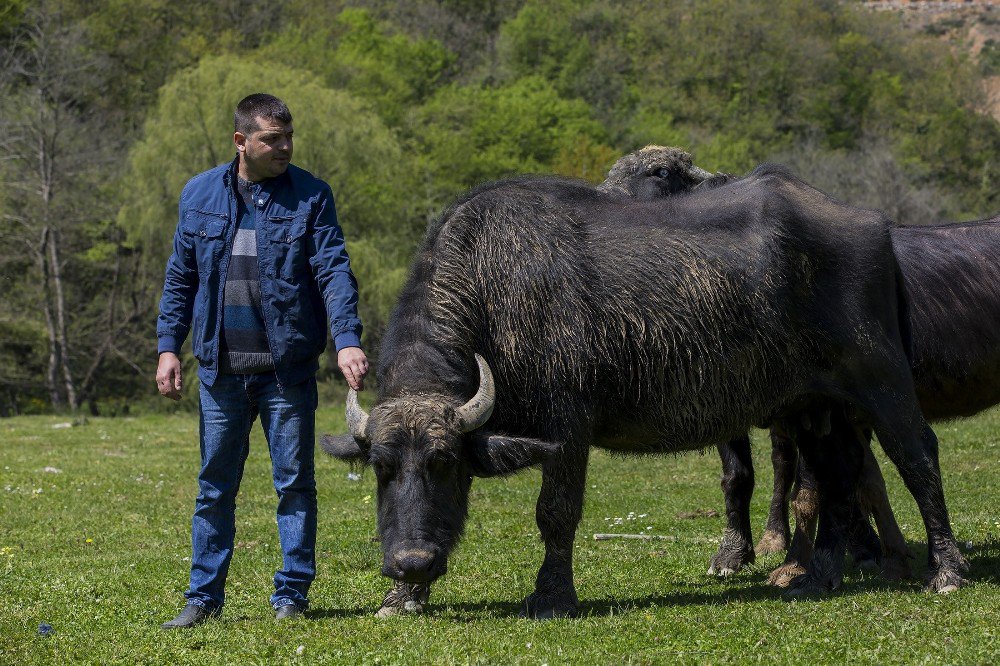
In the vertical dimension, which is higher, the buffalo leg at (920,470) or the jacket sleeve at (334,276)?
the jacket sleeve at (334,276)

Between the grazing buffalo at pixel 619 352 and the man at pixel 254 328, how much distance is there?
49 cm

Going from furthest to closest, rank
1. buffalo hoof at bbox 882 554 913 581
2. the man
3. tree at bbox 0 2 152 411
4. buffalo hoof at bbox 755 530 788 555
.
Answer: tree at bbox 0 2 152 411 < buffalo hoof at bbox 755 530 788 555 < buffalo hoof at bbox 882 554 913 581 < the man

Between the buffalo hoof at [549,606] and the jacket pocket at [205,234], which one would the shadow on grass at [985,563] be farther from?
the jacket pocket at [205,234]

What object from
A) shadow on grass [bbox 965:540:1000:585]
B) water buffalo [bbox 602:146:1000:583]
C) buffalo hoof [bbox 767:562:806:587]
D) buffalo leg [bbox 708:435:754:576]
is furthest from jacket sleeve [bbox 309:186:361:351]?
shadow on grass [bbox 965:540:1000:585]

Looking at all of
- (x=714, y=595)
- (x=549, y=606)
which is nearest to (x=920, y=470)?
(x=714, y=595)

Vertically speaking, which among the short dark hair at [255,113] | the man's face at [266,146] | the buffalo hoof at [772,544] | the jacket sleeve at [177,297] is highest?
the short dark hair at [255,113]

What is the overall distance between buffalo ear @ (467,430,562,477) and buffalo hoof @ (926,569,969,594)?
3110mm

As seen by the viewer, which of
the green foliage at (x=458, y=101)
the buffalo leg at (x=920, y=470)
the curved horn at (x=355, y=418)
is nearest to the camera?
the curved horn at (x=355, y=418)

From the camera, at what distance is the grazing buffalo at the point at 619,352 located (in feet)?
26.9

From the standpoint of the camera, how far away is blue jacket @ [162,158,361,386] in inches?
315

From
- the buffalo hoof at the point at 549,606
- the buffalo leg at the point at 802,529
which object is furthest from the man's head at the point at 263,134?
the buffalo leg at the point at 802,529

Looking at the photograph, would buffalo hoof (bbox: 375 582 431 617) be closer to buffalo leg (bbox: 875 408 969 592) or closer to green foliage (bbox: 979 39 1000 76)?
buffalo leg (bbox: 875 408 969 592)

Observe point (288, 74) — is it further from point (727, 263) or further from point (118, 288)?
point (727, 263)

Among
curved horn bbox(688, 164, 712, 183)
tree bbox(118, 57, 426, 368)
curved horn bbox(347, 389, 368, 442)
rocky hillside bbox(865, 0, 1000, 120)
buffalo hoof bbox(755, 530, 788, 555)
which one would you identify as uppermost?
rocky hillside bbox(865, 0, 1000, 120)
